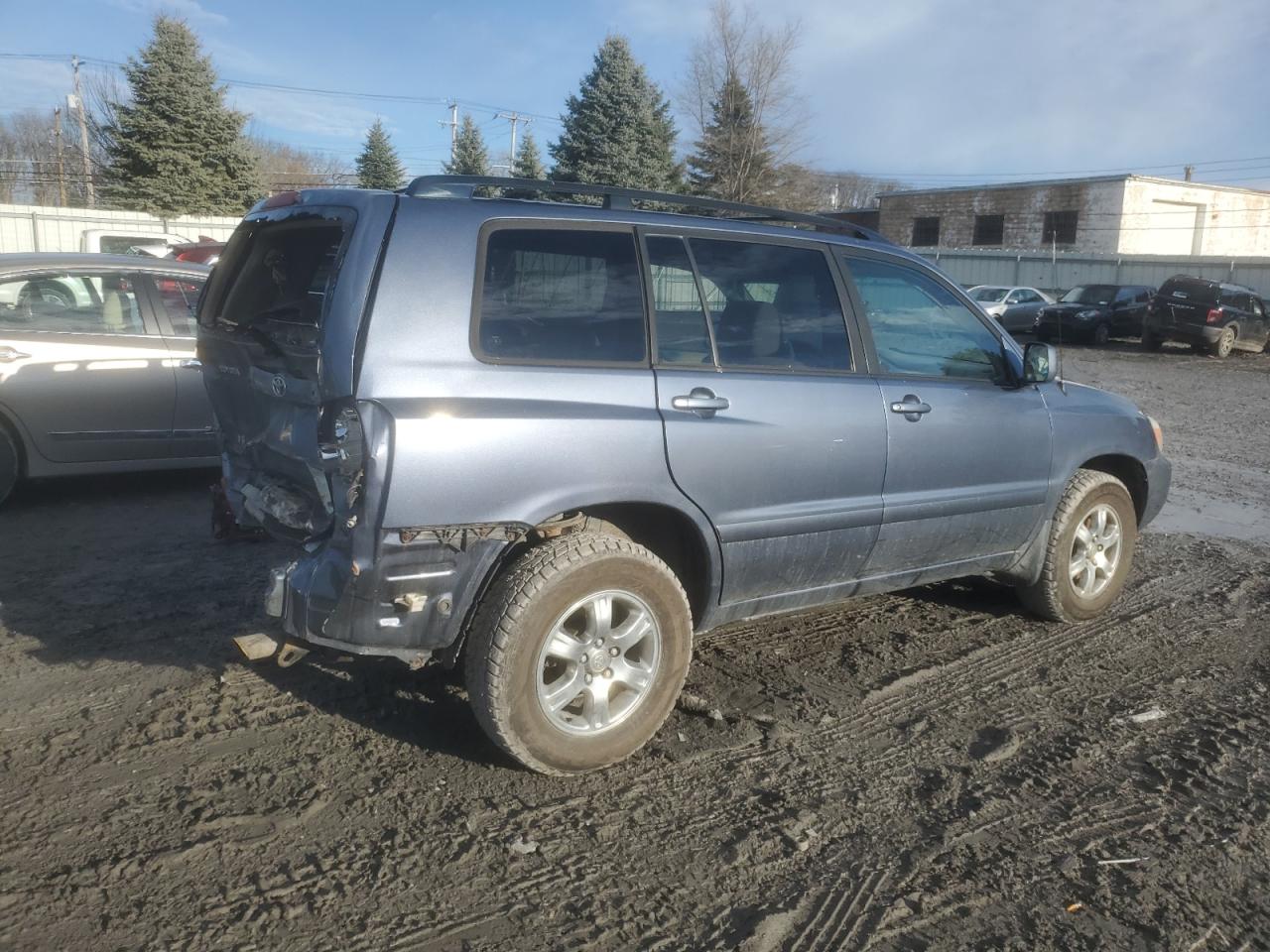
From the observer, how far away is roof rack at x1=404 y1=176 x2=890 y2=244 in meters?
3.42

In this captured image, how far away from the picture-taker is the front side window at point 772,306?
3918 millimetres

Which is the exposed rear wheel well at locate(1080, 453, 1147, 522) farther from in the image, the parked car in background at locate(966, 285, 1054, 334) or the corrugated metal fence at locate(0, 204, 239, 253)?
the corrugated metal fence at locate(0, 204, 239, 253)

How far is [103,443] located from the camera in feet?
21.9

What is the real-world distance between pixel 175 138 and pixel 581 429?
122ft

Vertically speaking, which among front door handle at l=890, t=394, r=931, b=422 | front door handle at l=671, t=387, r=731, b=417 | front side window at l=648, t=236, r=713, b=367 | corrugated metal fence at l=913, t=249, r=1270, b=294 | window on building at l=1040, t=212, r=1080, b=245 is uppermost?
window on building at l=1040, t=212, r=1080, b=245

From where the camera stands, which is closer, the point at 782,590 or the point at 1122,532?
Result: the point at 782,590

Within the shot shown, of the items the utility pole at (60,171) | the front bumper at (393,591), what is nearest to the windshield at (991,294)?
the front bumper at (393,591)

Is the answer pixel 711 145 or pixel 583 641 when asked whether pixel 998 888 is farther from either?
pixel 711 145

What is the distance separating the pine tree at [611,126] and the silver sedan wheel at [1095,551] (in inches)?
1048

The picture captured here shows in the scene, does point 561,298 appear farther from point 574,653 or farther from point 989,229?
point 989,229

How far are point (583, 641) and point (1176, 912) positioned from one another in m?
1.91

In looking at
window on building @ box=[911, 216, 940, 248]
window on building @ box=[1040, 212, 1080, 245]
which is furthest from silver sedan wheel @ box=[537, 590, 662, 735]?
window on building @ box=[911, 216, 940, 248]

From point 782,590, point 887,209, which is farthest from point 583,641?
point 887,209

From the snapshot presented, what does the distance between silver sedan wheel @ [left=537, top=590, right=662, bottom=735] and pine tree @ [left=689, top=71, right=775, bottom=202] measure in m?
33.4
